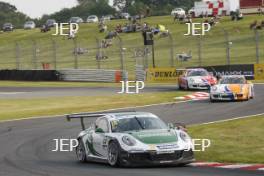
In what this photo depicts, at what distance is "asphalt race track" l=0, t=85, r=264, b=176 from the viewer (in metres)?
13.8

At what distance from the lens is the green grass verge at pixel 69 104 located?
30717 millimetres

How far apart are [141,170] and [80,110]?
55.1 feet

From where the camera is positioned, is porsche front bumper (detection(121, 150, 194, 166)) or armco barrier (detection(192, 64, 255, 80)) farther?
armco barrier (detection(192, 64, 255, 80))

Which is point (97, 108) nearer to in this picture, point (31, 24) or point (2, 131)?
point (2, 131)

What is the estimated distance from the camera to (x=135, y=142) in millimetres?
14602

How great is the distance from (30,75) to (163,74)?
422 inches

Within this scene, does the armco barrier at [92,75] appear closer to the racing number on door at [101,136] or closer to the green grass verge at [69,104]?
the green grass verge at [69,104]

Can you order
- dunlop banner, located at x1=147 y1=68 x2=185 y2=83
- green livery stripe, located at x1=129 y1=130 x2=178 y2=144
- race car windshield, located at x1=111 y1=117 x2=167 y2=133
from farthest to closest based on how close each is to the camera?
dunlop banner, located at x1=147 y1=68 x2=185 y2=83
race car windshield, located at x1=111 y1=117 x2=167 y2=133
green livery stripe, located at x1=129 y1=130 x2=178 y2=144

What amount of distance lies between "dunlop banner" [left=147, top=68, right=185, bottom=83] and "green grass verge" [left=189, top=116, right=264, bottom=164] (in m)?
24.5

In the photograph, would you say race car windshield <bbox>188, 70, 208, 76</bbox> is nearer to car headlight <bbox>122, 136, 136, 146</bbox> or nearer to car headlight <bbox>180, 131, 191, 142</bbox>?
car headlight <bbox>180, 131, 191, 142</bbox>

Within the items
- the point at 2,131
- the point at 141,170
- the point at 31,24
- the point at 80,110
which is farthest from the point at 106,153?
the point at 31,24

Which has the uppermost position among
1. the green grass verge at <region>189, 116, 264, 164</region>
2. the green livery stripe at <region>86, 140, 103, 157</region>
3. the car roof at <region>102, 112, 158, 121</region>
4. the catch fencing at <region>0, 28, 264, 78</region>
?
the catch fencing at <region>0, 28, 264, 78</region>

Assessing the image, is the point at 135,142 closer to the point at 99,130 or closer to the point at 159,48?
the point at 99,130

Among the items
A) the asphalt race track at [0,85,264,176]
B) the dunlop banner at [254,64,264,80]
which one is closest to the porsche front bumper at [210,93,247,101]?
the asphalt race track at [0,85,264,176]
